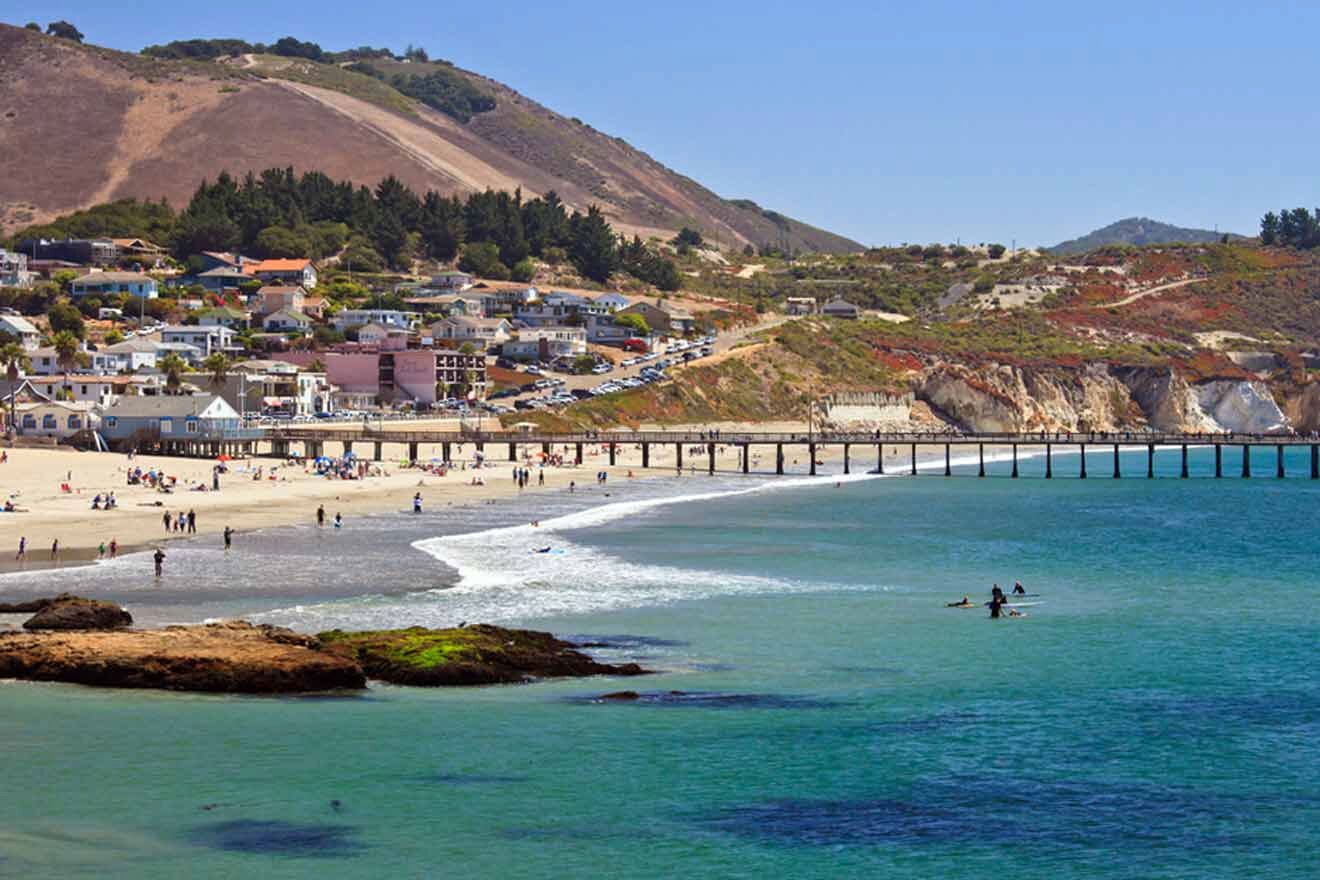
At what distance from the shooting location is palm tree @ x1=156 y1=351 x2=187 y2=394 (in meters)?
103

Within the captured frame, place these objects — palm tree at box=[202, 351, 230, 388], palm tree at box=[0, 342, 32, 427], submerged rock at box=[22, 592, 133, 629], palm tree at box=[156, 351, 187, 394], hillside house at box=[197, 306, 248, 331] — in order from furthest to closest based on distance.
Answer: hillside house at box=[197, 306, 248, 331], palm tree at box=[202, 351, 230, 388], palm tree at box=[156, 351, 187, 394], palm tree at box=[0, 342, 32, 427], submerged rock at box=[22, 592, 133, 629]

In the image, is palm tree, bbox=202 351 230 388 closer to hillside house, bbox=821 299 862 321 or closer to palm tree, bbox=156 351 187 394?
palm tree, bbox=156 351 187 394

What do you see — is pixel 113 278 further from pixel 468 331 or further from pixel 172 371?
→ pixel 172 371

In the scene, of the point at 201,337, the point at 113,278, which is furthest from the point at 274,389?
the point at 113,278

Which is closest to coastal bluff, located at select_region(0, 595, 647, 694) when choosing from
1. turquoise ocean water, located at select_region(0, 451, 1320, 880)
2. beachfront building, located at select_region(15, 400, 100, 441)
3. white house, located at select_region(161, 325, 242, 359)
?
turquoise ocean water, located at select_region(0, 451, 1320, 880)

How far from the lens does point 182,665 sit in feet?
104

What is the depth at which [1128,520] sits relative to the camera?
255 feet

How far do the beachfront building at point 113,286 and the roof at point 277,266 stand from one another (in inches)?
566

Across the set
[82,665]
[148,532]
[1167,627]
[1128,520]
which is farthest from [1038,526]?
[82,665]

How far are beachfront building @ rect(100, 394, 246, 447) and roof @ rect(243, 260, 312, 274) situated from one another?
257 feet

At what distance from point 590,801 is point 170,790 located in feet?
20.5

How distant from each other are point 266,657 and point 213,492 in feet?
143

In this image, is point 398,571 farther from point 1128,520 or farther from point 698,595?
point 1128,520

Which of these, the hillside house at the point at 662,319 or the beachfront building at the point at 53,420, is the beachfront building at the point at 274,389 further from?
the hillside house at the point at 662,319
